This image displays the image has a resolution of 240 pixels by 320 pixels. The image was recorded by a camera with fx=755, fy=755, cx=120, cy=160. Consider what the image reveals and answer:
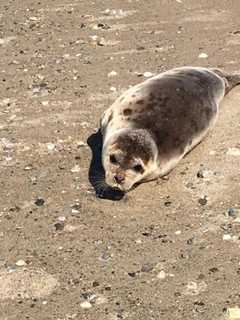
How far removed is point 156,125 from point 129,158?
497 millimetres

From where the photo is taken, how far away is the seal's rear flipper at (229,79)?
741 cm

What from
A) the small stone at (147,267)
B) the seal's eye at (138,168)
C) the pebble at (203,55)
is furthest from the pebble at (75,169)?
the pebble at (203,55)

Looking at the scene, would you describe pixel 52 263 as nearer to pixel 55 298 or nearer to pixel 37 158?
pixel 55 298

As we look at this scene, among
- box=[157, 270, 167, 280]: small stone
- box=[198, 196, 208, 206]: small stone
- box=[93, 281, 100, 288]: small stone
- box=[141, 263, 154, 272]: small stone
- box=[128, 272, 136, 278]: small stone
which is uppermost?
box=[93, 281, 100, 288]: small stone

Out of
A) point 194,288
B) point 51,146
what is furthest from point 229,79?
point 194,288

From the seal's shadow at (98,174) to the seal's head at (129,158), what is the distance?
0.21 m

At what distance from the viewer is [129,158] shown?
550 centimetres

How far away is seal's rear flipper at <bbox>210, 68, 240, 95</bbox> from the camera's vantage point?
741 cm

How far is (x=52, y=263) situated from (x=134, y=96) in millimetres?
1874

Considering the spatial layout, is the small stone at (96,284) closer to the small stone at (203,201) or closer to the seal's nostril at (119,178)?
the seal's nostril at (119,178)

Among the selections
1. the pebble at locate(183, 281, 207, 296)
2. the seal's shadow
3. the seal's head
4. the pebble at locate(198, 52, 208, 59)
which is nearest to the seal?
the seal's head

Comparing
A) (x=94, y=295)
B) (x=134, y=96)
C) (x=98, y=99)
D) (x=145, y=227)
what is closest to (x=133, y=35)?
(x=98, y=99)

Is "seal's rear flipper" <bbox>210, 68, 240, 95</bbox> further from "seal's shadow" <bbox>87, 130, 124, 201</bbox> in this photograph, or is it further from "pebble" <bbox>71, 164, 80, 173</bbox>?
"pebble" <bbox>71, 164, 80, 173</bbox>

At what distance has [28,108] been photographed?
743 centimetres
